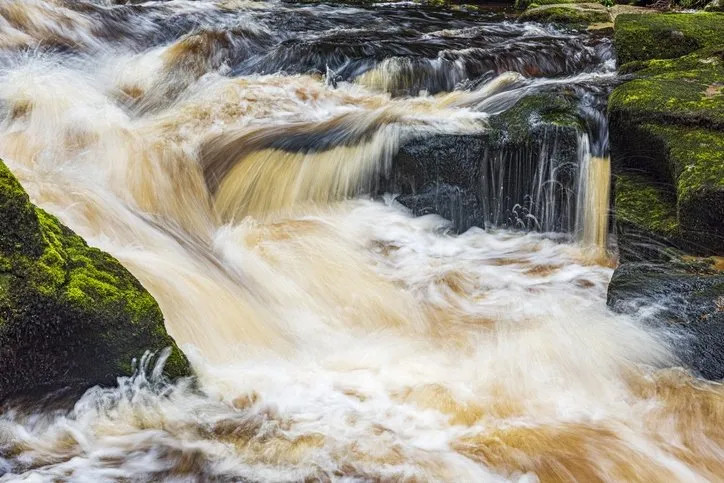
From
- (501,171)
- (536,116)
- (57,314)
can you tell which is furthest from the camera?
(536,116)

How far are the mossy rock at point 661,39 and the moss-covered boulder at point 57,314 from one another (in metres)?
6.91

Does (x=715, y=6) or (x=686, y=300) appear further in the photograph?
(x=715, y=6)

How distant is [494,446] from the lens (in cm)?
319

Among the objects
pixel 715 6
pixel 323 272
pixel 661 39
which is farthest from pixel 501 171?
pixel 715 6

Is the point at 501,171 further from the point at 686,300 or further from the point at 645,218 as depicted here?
the point at 686,300

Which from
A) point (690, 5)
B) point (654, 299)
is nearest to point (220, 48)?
point (654, 299)

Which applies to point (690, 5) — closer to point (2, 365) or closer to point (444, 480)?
point (444, 480)

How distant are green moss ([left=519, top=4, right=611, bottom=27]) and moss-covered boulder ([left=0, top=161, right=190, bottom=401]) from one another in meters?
10.3

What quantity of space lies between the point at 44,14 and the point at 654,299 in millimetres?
9560

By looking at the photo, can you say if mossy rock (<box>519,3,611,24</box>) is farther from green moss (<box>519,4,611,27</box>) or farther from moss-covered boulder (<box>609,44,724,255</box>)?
moss-covered boulder (<box>609,44,724,255</box>)

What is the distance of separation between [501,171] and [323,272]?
208 centimetres

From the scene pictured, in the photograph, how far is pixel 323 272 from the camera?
17.1 ft

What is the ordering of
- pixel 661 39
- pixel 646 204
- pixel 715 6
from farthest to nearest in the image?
pixel 715 6
pixel 661 39
pixel 646 204

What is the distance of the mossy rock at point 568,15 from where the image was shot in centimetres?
1141
